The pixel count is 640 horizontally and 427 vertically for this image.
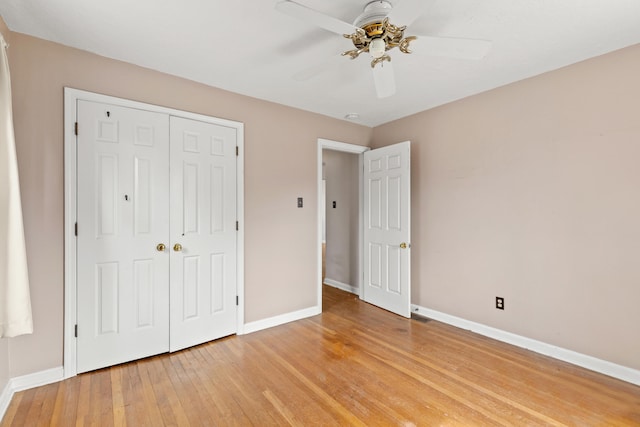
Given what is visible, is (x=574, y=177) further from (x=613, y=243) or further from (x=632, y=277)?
(x=632, y=277)

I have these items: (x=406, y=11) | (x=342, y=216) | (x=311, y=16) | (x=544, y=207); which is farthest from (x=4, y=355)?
(x=544, y=207)

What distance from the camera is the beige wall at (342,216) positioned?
15.3ft

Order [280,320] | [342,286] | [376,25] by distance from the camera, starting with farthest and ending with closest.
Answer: [342,286] → [280,320] → [376,25]

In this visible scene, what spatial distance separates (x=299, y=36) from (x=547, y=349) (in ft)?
10.8

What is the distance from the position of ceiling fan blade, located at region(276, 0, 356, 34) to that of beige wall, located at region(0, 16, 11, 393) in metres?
1.91

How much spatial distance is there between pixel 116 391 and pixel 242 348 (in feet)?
3.22

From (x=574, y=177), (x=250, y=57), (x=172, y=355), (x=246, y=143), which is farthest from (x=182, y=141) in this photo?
(x=574, y=177)

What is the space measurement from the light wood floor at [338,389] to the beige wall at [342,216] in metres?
1.87

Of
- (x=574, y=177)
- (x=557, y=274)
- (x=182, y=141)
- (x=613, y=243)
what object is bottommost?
(x=557, y=274)

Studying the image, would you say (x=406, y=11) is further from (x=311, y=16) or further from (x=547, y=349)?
(x=547, y=349)

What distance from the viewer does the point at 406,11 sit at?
4.99 ft

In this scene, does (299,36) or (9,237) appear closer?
(9,237)

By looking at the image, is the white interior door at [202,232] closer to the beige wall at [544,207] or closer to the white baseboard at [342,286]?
the white baseboard at [342,286]

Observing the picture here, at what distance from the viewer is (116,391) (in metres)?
2.11
